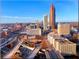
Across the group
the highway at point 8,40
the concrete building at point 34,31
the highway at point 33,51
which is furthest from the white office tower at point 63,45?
the highway at point 8,40

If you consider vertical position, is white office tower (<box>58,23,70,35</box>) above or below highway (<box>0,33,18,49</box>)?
above

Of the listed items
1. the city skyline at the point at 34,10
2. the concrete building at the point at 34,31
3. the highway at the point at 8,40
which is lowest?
the highway at the point at 8,40

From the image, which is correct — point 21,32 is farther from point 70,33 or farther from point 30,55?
point 70,33

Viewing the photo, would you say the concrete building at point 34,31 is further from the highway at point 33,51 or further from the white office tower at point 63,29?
the white office tower at point 63,29

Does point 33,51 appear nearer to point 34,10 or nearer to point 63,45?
point 63,45

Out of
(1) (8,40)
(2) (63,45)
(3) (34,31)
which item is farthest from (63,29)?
(1) (8,40)

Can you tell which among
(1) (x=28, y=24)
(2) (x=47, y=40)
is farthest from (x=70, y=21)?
(1) (x=28, y=24)

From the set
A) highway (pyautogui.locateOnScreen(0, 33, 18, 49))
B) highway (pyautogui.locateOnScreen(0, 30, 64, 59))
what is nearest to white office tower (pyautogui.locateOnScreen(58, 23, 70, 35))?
highway (pyautogui.locateOnScreen(0, 30, 64, 59))

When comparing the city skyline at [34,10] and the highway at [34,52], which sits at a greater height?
the city skyline at [34,10]

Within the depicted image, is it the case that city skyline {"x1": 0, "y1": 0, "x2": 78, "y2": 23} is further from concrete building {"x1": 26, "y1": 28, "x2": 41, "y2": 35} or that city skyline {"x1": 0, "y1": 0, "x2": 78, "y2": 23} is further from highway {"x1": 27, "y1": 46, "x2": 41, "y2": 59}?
highway {"x1": 27, "y1": 46, "x2": 41, "y2": 59}

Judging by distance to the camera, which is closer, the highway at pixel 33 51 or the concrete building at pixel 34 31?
the highway at pixel 33 51
